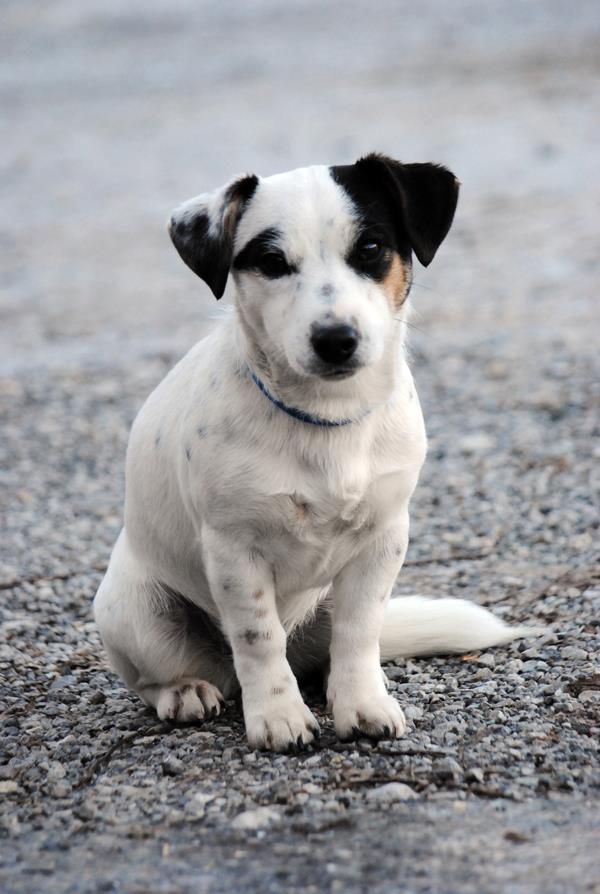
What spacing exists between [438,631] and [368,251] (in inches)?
57.6

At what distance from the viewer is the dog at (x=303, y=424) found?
3.52 metres

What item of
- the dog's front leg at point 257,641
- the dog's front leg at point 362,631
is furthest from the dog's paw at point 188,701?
the dog's front leg at point 362,631

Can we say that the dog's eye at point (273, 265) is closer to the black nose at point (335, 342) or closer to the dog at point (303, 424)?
A: the dog at point (303, 424)

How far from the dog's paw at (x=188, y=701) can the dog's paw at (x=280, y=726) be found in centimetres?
34

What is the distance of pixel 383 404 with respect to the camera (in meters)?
3.75

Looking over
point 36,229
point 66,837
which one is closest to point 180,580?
point 66,837

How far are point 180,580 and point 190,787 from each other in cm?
82

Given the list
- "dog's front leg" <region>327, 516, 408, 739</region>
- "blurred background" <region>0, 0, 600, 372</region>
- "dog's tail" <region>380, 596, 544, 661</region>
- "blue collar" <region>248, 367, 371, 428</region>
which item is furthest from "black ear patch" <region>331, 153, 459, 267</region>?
"blurred background" <region>0, 0, 600, 372</region>

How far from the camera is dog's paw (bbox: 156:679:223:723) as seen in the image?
3.99 m

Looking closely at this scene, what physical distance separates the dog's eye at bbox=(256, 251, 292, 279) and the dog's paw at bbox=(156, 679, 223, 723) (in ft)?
4.56

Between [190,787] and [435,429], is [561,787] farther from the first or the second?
[435,429]

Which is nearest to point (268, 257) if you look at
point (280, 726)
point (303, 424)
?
point (303, 424)

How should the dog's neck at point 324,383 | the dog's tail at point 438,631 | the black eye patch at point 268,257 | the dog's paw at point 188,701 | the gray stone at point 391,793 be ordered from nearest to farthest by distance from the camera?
the gray stone at point 391,793 → the black eye patch at point 268,257 → the dog's neck at point 324,383 → the dog's paw at point 188,701 → the dog's tail at point 438,631

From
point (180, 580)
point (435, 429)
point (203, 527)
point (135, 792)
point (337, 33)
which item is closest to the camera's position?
point (135, 792)
